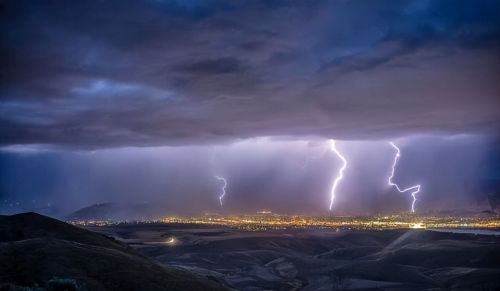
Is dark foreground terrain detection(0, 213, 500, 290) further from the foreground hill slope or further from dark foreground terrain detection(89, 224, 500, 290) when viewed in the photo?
dark foreground terrain detection(89, 224, 500, 290)

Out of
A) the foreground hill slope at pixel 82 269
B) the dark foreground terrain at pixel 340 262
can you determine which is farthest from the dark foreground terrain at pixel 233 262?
the dark foreground terrain at pixel 340 262

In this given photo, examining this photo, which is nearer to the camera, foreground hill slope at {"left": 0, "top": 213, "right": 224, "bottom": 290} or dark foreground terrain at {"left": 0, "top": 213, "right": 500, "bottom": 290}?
foreground hill slope at {"left": 0, "top": 213, "right": 224, "bottom": 290}

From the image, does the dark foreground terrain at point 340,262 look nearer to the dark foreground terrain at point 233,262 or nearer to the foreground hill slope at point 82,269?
the dark foreground terrain at point 233,262

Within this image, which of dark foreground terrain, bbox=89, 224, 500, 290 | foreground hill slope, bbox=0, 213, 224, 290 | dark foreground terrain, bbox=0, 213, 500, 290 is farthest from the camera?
dark foreground terrain, bbox=89, 224, 500, 290

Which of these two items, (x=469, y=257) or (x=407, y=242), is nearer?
(x=469, y=257)

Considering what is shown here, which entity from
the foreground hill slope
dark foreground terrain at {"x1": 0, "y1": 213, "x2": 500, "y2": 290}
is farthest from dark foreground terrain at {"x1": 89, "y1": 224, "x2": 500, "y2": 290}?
the foreground hill slope

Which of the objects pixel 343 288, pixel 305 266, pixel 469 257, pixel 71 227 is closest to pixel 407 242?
pixel 469 257

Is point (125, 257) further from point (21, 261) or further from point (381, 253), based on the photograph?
point (381, 253)
